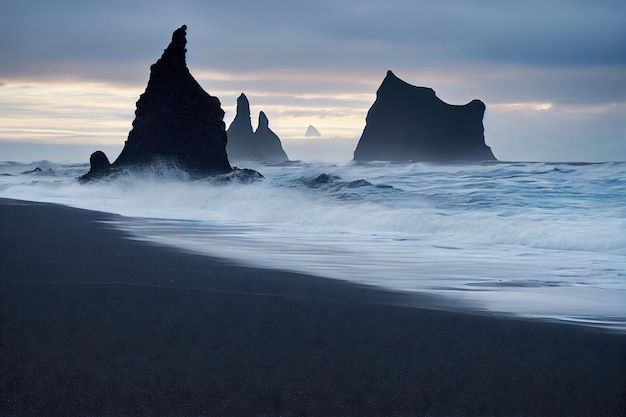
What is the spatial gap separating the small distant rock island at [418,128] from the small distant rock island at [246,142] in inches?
838

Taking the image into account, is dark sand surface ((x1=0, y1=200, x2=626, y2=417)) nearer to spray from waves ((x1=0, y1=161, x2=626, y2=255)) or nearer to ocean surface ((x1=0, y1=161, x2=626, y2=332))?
ocean surface ((x1=0, y1=161, x2=626, y2=332))

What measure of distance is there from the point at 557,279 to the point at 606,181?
710 inches

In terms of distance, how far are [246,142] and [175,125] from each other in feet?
283

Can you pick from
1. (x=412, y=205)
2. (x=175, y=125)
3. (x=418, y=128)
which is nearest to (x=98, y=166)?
(x=175, y=125)

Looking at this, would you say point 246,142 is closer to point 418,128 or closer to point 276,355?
point 418,128

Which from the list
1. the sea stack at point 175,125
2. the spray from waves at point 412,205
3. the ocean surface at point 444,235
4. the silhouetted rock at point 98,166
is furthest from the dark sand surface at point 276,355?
the sea stack at point 175,125

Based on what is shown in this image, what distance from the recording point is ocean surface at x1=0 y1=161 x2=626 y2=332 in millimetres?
6453

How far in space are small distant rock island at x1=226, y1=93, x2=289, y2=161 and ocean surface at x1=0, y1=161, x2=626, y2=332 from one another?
91.2 m

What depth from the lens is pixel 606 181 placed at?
2367cm

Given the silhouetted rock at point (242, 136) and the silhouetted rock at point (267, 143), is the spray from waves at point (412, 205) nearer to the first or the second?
the silhouetted rock at point (242, 136)

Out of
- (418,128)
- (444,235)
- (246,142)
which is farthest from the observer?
(246,142)

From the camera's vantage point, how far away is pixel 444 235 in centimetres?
1276

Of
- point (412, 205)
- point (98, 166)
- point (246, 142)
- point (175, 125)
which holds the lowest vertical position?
point (412, 205)

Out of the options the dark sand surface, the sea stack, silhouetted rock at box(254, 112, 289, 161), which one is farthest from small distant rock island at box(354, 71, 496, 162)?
the dark sand surface
